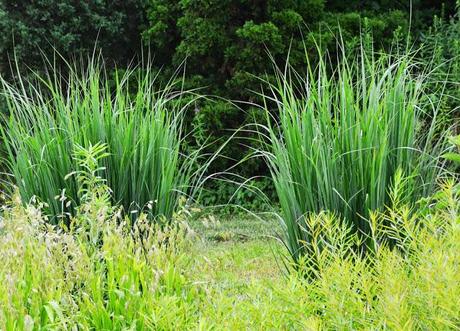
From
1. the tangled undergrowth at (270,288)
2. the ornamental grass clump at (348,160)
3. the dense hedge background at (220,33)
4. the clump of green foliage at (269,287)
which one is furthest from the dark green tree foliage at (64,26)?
the tangled undergrowth at (270,288)

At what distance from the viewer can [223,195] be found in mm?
9117

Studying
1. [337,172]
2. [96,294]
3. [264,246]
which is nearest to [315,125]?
[337,172]

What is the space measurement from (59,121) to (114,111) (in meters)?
0.32

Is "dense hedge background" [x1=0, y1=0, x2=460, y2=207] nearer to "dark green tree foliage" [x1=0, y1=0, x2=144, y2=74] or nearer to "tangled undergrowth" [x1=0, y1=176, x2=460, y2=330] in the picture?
"dark green tree foliage" [x1=0, y1=0, x2=144, y2=74]

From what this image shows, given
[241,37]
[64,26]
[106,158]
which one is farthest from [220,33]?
[106,158]

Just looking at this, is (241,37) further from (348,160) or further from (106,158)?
(348,160)

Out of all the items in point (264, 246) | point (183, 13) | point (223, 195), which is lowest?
point (223, 195)

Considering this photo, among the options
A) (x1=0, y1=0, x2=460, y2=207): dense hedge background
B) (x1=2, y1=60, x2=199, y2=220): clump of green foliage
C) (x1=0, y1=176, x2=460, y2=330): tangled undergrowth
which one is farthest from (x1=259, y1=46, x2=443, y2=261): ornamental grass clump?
(x1=0, y1=0, x2=460, y2=207): dense hedge background

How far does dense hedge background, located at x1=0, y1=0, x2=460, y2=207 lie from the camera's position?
902 centimetres

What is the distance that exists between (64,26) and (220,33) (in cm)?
261

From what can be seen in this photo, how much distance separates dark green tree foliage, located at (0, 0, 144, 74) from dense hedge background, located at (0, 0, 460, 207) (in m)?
0.02

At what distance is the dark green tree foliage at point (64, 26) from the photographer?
9.91m

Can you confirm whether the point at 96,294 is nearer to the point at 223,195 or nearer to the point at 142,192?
the point at 142,192

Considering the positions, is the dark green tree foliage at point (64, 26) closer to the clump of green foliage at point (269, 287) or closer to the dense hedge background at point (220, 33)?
the dense hedge background at point (220, 33)
